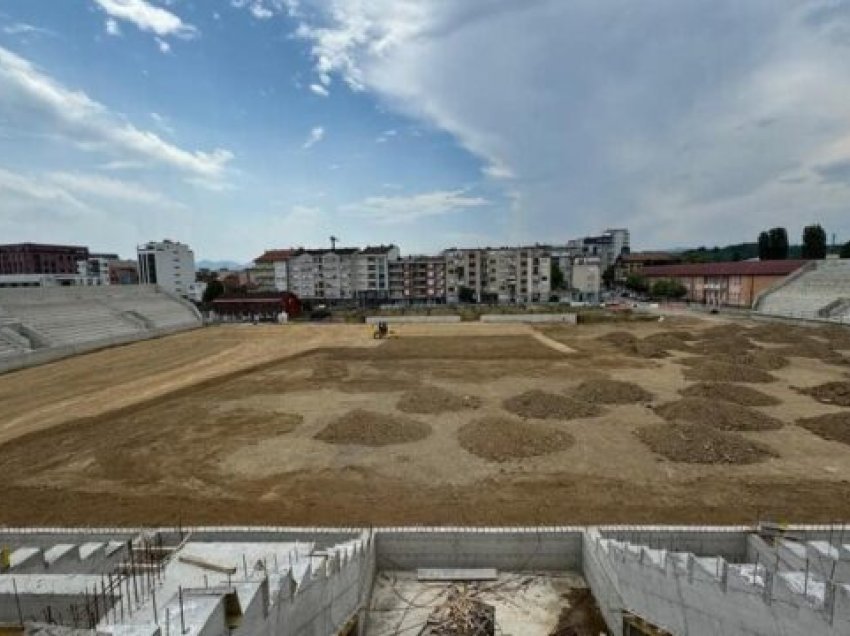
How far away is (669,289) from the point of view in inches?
3100

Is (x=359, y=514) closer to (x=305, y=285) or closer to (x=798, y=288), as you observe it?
(x=798, y=288)

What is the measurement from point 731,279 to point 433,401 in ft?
218

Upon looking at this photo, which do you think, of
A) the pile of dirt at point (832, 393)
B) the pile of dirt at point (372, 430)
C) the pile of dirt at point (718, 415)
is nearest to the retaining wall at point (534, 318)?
the pile of dirt at point (832, 393)

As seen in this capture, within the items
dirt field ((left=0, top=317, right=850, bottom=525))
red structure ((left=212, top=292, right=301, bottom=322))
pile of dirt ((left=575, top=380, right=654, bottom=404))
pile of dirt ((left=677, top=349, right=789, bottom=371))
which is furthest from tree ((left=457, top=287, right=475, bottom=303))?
pile of dirt ((left=575, top=380, right=654, bottom=404))

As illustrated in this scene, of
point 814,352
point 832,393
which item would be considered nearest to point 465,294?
point 814,352

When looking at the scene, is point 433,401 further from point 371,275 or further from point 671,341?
point 371,275

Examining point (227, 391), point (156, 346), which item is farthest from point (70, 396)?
point (156, 346)

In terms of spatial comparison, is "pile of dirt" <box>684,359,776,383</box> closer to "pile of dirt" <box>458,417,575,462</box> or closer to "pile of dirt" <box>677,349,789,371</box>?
"pile of dirt" <box>677,349,789,371</box>

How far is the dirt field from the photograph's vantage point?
12.2 m

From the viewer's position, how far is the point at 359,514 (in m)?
11.9

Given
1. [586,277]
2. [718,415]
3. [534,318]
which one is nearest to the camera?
[718,415]

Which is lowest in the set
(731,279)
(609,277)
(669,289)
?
(669,289)

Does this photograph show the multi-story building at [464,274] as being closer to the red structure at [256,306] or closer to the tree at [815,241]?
the red structure at [256,306]

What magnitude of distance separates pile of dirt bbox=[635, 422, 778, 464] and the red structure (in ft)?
175
